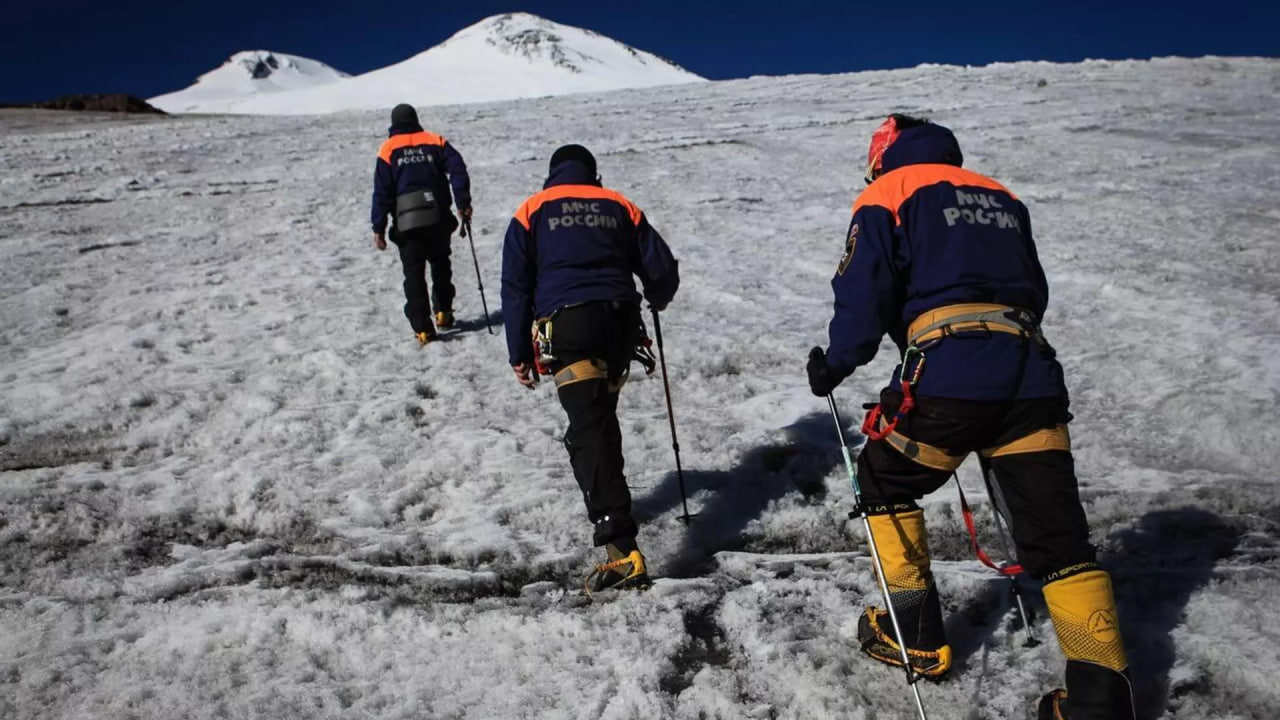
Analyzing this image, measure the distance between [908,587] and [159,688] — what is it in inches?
117

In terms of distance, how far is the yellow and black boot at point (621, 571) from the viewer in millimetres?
3787

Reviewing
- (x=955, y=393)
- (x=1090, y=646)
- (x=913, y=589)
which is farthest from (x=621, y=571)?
(x=1090, y=646)

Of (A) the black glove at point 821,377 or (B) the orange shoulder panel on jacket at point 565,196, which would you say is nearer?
(A) the black glove at point 821,377

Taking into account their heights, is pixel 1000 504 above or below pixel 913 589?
above

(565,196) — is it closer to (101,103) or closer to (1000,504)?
(1000,504)

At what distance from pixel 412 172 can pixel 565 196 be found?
13.1ft

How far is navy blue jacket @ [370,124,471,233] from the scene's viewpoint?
770 centimetres

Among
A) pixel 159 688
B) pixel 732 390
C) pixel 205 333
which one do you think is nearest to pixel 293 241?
pixel 205 333

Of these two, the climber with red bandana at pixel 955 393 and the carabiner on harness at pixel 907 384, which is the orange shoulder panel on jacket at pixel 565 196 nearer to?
the climber with red bandana at pixel 955 393

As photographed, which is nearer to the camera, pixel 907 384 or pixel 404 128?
pixel 907 384

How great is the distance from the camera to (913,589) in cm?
311

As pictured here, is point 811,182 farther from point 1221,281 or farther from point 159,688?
point 159,688

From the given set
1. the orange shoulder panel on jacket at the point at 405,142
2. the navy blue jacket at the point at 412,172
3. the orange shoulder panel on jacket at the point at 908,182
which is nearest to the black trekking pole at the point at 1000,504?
the orange shoulder panel on jacket at the point at 908,182

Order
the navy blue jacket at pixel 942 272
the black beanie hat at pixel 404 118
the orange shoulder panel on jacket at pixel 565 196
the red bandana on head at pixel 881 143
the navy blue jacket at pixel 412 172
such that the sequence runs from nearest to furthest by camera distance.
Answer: the navy blue jacket at pixel 942 272 → the red bandana on head at pixel 881 143 → the orange shoulder panel on jacket at pixel 565 196 → the navy blue jacket at pixel 412 172 → the black beanie hat at pixel 404 118
